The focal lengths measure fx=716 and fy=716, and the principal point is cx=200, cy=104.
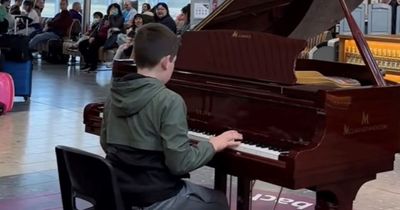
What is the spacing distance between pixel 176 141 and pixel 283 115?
473 mm

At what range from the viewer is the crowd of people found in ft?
39.2

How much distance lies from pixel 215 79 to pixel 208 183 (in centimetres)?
205

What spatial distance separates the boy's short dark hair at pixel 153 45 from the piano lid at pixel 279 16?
881 millimetres

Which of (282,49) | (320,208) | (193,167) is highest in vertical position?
(282,49)

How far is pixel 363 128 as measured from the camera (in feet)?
9.43

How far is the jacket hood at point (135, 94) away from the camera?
8.78 feet

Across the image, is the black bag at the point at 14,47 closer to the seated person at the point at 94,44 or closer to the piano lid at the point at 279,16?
the seated person at the point at 94,44

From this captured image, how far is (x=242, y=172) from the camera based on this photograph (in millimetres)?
2773

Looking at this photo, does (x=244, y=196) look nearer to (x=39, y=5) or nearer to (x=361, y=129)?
(x=361, y=129)

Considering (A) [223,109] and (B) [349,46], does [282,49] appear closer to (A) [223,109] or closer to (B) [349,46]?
(A) [223,109]

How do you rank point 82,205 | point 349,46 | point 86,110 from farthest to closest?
point 349,46
point 82,205
point 86,110

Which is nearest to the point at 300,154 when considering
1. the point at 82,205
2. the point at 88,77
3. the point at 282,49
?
the point at 282,49

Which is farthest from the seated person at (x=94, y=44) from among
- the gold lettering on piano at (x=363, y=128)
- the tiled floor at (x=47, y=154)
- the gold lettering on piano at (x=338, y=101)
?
the gold lettering on piano at (x=338, y=101)

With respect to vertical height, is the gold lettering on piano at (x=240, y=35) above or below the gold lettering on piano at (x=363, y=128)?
above
